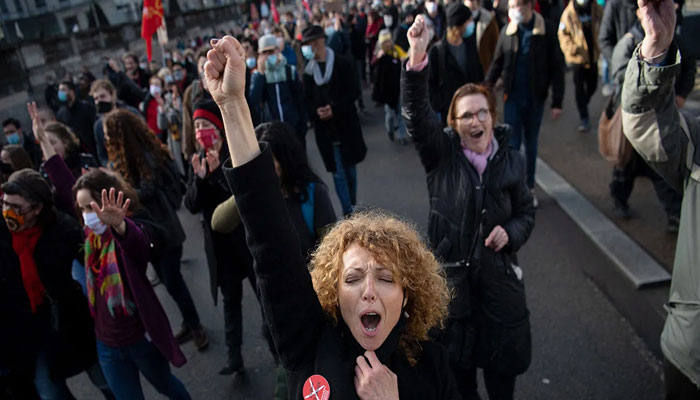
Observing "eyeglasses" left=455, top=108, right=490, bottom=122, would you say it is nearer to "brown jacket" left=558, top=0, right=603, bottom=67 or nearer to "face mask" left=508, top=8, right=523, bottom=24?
"face mask" left=508, top=8, right=523, bottom=24

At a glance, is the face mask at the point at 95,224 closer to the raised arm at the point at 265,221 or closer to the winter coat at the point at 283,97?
the raised arm at the point at 265,221

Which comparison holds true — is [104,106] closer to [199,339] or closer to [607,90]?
[199,339]

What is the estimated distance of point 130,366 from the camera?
281cm

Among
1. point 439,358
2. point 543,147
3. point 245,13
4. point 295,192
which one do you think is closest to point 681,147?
point 439,358

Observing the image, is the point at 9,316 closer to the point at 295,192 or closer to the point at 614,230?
the point at 295,192

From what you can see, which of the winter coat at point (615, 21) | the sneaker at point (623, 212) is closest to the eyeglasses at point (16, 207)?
the sneaker at point (623, 212)

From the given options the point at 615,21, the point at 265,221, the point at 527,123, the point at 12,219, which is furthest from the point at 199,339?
the point at 615,21

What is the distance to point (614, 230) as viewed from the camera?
452cm

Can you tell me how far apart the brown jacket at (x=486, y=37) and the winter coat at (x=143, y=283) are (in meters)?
4.83

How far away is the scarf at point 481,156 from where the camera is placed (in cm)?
250

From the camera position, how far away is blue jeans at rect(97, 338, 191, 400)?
108 inches

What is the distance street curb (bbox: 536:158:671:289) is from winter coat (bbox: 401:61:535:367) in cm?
189

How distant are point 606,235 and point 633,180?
0.61 meters

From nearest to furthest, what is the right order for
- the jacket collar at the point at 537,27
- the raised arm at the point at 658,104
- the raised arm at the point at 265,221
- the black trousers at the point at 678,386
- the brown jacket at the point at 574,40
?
the raised arm at the point at 265,221 → the raised arm at the point at 658,104 → the black trousers at the point at 678,386 → the jacket collar at the point at 537,27 → the brown jacket at the point at 574,40
